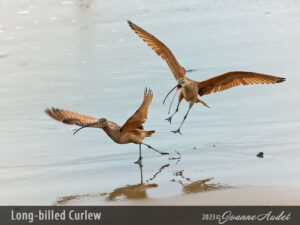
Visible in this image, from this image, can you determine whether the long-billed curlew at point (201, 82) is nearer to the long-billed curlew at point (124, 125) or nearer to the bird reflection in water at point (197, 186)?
the long-billed curlew at point (124, 125)

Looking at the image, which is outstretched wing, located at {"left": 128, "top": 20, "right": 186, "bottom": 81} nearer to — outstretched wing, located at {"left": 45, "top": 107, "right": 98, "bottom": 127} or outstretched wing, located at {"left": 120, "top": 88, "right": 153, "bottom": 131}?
outstretched wing, located at {"left": 120, "top": 88, "right": 153, "bottom": 131}

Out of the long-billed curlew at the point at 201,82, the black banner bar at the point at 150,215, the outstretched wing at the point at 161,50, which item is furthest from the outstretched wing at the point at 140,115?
the outstretched wing at the point at 161,50

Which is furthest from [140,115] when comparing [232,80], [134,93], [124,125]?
[134,93]

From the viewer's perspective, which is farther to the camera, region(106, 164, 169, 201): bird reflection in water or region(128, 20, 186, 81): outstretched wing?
region(128, 20, 186, 81): outstretched wing

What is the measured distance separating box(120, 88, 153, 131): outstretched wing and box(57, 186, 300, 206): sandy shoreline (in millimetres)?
1191

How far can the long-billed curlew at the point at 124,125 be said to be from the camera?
7879 mm

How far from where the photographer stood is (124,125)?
7.93 metres

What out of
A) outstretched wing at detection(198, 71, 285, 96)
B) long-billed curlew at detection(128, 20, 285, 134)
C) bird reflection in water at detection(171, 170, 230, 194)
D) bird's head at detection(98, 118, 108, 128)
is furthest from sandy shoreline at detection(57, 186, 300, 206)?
outstretched wing at detection(198, 71, 285, 96)

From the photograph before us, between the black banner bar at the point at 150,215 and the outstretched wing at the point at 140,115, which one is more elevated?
the outstretched wing at the point at 140,115

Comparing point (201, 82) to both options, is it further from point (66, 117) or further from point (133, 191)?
point (133, 191)

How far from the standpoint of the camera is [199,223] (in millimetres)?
6059

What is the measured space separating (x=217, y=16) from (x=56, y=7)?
360cm

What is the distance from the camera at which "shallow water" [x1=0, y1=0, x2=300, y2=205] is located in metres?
7.63

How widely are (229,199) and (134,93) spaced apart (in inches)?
165
